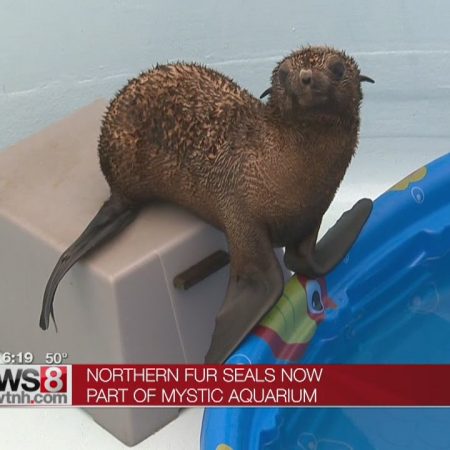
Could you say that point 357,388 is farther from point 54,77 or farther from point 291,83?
point 54,77

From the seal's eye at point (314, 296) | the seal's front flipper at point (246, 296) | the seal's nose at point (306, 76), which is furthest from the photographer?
the seal's eye at point (314, 296)

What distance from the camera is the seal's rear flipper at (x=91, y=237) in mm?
1437

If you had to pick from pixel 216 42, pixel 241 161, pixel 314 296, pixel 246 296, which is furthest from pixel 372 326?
pixel 216 42

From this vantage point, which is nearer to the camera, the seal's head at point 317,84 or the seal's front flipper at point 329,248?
the seal's head at point 317,84

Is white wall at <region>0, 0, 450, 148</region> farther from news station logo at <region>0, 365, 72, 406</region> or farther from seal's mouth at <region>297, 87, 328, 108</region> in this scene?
seal's mouth at <region>297, 87, 328, 108</region>

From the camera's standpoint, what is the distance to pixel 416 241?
1.67 metres

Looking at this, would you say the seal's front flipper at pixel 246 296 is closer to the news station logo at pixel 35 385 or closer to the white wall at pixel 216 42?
the news station logo at pixel 35 385

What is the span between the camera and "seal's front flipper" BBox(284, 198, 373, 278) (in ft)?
4.89

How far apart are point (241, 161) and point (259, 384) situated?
0.29m

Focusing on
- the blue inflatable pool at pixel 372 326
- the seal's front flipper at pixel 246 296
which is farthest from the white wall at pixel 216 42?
the seal's front flipper at pixel 246 296

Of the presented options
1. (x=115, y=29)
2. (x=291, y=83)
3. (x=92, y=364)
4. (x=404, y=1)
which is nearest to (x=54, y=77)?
(x=115, y=29)

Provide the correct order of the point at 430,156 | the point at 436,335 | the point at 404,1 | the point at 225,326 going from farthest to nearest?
the point at 404,1 < the point at 430,156 < the point at 436,335 < the point at 225,326

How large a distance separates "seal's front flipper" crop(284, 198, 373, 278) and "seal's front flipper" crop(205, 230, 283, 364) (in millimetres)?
67

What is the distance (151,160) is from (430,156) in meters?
0.87
